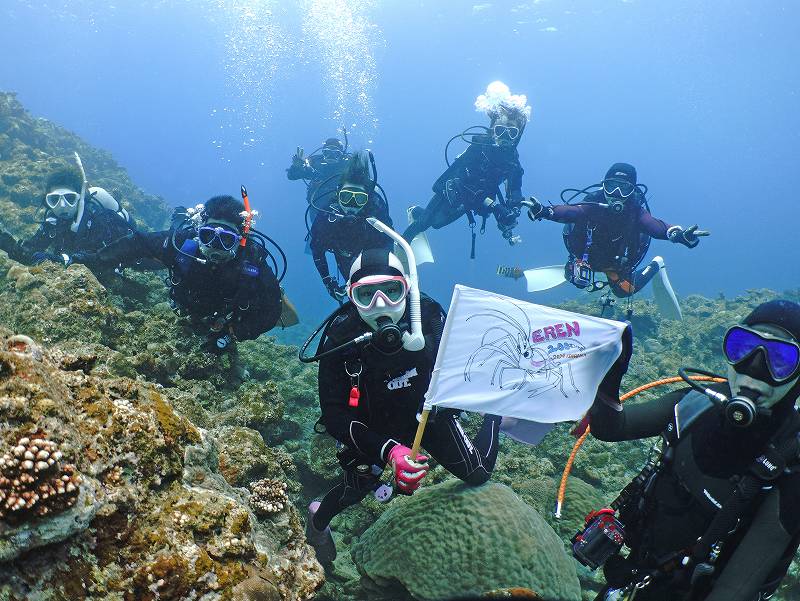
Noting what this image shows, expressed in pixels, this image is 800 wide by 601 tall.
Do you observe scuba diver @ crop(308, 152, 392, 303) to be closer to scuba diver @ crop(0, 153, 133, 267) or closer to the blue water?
scuba diver @ crop(0, 153, 133, 267)

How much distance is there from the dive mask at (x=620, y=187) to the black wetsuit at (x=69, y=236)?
10517 millimetres

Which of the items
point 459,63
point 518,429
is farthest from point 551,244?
point 518,429

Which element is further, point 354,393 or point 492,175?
point 492,175

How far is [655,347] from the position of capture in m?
13.3

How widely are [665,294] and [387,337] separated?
33.3 feet

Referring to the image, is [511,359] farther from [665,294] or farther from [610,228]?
[665,294]

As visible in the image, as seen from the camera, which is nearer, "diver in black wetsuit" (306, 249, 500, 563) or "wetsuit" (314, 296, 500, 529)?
"diver in black wetsuit" (306, 249, 500, 563)

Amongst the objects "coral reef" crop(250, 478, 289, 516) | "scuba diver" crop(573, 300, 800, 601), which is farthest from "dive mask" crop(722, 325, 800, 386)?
"coral reef" crop(250, 478, 289, 516)

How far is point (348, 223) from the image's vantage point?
9.34 m

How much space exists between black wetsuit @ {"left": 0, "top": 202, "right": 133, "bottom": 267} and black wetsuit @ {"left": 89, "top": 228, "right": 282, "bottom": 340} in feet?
8.10

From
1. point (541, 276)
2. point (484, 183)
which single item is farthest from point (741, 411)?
point (484, 183)

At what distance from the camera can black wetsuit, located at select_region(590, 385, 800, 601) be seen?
2330mm

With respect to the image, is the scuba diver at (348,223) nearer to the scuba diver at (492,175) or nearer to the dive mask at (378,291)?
the scuba diver at (492,175)

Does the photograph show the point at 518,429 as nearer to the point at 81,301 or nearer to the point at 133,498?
the point at 133,498
